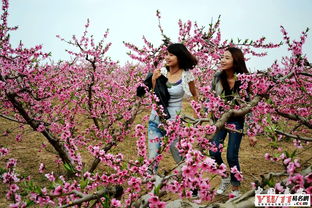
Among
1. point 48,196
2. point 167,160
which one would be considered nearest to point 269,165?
point 167,160

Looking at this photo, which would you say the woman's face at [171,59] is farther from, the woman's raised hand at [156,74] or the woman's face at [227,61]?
the woman's face at [227,61]

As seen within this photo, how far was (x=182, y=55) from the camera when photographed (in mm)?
3586

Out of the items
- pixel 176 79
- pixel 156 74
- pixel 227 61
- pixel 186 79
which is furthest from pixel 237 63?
pixel 156 74

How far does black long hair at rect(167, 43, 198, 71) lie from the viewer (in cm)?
356

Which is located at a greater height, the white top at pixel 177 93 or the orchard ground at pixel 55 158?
the white top at pixel 177 93

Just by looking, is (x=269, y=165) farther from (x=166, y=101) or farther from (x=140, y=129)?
(x=140, y=129)

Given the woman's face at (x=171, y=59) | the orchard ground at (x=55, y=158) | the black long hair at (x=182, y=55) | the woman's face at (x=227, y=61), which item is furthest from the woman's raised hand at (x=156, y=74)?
the orchard ground at (x=55, y=158)

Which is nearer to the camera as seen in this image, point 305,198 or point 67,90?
point 305,198

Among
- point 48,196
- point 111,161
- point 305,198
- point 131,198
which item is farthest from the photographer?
point 111,161

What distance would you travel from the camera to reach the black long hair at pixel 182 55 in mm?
3564

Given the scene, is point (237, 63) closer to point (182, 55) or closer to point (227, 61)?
point (227, 61)

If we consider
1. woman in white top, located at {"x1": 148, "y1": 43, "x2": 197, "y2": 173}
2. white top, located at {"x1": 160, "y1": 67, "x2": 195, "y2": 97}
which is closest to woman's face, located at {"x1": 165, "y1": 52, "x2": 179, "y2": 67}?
woman in white top, located at {"x1": 148, "y1": 43, "x2": 197, "y2": 173}

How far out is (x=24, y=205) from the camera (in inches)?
67.2

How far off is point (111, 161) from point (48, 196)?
23.9 inches
